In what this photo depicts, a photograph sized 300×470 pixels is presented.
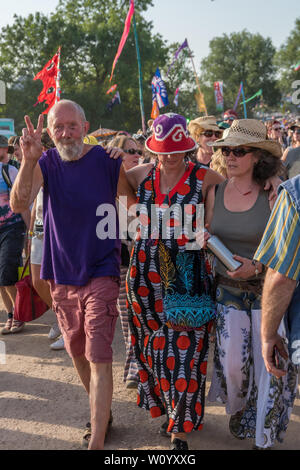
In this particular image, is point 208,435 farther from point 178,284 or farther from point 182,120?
point 182,120

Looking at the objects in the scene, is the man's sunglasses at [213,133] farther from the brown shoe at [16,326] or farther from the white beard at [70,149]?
the brown shoe at [16,326]

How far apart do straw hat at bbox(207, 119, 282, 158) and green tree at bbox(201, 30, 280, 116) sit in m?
70.9

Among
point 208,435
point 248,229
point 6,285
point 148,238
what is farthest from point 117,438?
point 6,285

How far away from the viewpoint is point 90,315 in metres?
3.21

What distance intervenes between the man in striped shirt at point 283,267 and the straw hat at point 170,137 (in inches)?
55.2

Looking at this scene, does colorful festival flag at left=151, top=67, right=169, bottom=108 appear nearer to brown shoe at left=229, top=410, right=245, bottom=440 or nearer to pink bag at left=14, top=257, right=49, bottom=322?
pink bag at left=14, top=257, right=49, bottom=322

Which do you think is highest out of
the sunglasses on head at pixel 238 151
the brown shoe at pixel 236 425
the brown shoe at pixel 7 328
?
the sunglasses on head at pixel 238 151

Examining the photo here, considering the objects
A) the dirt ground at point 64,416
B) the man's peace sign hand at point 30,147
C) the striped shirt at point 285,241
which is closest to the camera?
the striped shirt at point 285,241

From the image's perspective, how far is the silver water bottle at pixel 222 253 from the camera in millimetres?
3066

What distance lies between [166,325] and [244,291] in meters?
0.54

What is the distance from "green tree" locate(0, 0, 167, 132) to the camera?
134ft

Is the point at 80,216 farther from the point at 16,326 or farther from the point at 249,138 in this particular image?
the point at 16,326

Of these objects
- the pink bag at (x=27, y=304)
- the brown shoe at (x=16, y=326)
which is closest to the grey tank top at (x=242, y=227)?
the pink bag at (x=27, y=304)

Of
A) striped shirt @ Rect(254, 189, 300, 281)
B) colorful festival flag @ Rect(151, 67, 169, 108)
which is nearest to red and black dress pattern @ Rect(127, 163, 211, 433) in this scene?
striped shirt @ Rect(254, 189, 300, 281)
